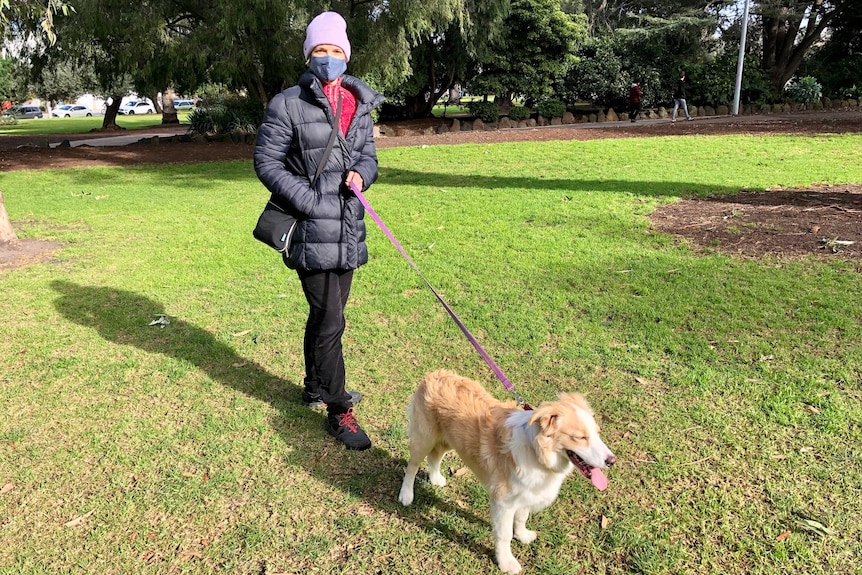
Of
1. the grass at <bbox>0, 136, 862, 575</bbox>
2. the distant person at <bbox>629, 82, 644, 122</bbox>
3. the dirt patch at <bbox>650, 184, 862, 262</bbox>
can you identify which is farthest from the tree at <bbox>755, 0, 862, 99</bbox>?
the grass at <bbox>0, 136, 862, 575</bbox>

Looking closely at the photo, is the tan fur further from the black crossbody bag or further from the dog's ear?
the black crossbody bag

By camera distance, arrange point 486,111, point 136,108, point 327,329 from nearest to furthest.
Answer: point 327,329
point 486,111
point 136,108

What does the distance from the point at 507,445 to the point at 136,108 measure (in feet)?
221

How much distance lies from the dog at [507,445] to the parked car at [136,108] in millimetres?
65959

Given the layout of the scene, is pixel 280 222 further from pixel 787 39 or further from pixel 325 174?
pixel 787 39

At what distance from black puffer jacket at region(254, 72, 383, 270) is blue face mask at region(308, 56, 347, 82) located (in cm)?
4

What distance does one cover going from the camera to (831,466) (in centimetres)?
320

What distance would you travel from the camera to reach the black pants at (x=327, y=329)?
348cm

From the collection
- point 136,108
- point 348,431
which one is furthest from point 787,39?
point 136,108

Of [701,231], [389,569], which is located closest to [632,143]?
[701,231]

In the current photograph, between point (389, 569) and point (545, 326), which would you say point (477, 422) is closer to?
point (389, 569)

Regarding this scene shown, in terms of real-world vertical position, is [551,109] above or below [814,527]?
above

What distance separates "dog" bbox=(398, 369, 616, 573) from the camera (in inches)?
92.2

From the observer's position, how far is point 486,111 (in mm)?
23641
